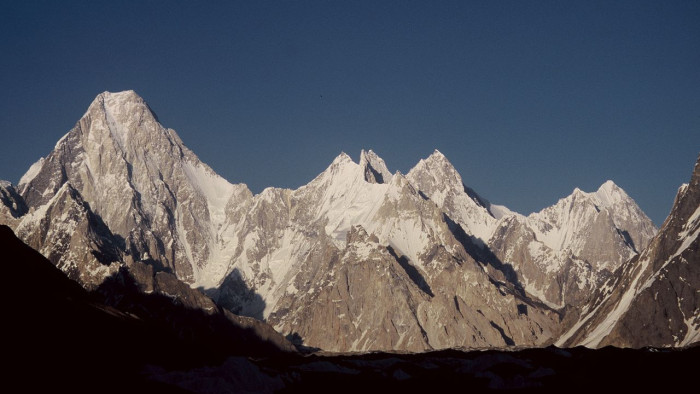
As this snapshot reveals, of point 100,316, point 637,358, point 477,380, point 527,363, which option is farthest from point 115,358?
point 637,358

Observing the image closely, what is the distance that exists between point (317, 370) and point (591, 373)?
56.0m

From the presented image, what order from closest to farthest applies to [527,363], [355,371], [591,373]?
[591,373] → [527,363] → [355,371]

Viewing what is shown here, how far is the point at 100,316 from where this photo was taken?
191375 millimetres

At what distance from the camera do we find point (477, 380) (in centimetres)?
16612

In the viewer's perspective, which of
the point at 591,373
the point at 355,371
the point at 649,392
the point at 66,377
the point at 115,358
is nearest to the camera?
the point at 66,377

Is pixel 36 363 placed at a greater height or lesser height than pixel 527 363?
lesser

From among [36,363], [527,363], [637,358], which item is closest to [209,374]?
[36,363]

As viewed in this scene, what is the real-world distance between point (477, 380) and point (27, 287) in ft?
280

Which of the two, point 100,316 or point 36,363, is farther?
Answer: point 100,316

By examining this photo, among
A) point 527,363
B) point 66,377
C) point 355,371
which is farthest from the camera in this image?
point 355,371

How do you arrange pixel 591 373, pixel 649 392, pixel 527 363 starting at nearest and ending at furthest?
pixel 649 392 → pixel 591 373 → pixel 527 363

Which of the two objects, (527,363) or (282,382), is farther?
(527,363)

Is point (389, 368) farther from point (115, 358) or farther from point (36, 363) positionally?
point (36, 363)

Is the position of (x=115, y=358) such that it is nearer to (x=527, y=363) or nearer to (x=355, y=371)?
(x=355, y=371)
